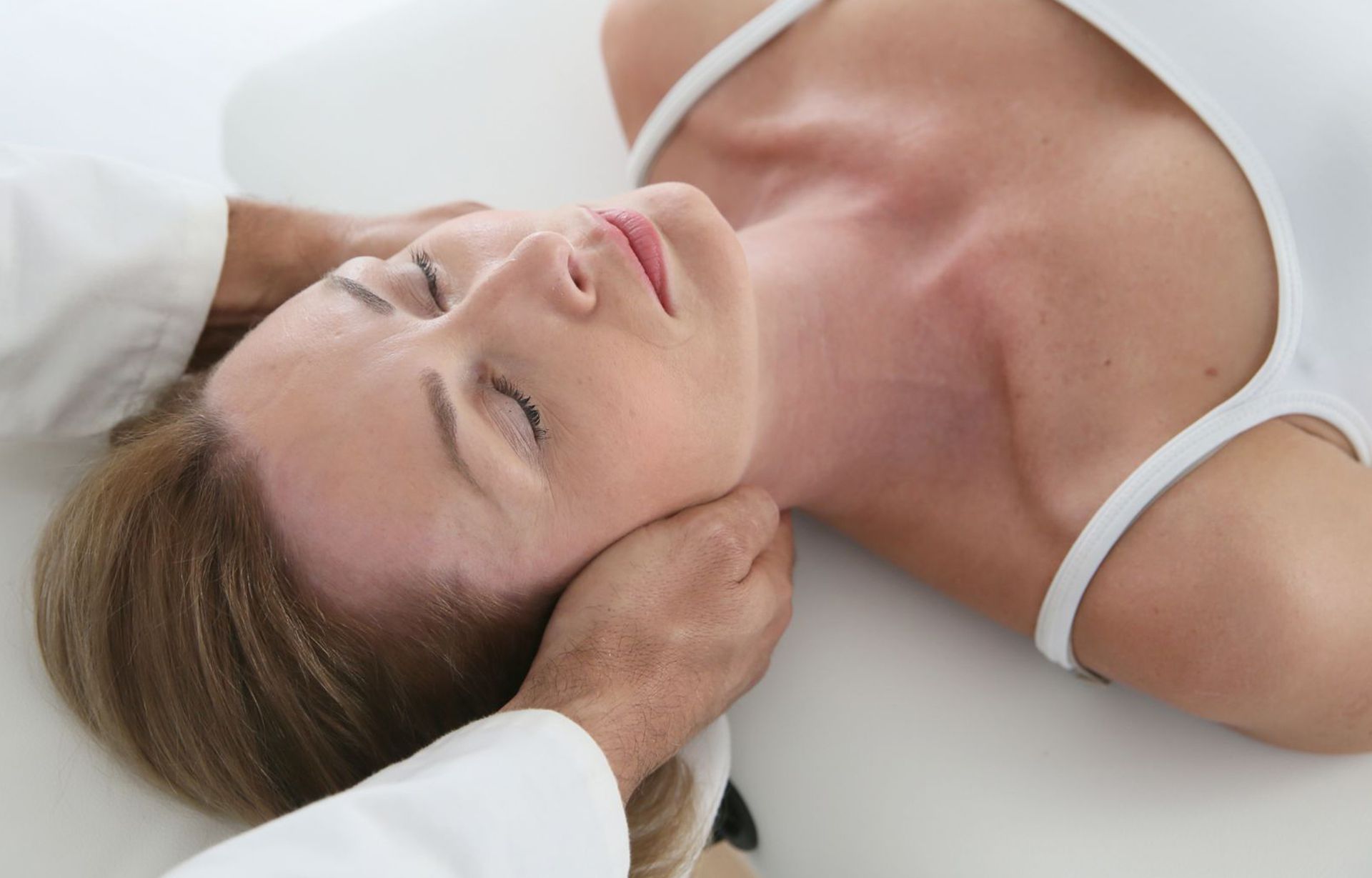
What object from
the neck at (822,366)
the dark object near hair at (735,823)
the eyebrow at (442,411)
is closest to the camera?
the eyebrow at (442,411)

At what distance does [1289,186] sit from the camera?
1.20 metres

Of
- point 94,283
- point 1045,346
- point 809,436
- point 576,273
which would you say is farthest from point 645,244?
point 94,283

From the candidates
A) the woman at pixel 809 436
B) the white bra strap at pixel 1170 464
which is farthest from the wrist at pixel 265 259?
the white bra strap at pixel 1170 464

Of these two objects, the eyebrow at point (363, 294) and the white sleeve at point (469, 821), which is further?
the eyebrow at point (363, 294)

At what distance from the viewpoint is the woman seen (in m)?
1.09

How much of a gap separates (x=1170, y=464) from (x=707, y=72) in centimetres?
78

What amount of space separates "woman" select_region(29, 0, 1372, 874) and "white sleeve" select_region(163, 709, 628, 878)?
0.19 m

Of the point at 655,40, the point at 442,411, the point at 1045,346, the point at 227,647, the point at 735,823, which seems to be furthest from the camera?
the point at 655,40

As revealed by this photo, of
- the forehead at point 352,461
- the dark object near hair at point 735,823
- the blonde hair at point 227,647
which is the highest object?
the forehead at point 352,461

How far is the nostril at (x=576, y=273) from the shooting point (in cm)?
111

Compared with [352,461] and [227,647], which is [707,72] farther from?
[227,647]

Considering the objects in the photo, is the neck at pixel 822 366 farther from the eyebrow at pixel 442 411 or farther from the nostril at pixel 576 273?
the eyebrow at pixel 442 411

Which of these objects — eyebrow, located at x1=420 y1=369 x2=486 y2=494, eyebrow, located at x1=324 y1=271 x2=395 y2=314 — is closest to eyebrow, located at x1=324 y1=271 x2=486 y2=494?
eyebrow, located at x1=420 y1=369 x2=486 y2=494

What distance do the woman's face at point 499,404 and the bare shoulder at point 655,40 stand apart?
489 mm
